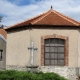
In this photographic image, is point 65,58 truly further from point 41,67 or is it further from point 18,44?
point 18,44

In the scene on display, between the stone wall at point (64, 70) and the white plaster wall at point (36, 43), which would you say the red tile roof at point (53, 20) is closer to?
the white plaster wall at point (36, 43)

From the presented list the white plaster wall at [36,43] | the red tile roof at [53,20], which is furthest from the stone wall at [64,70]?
the red tile roof at [53,20]

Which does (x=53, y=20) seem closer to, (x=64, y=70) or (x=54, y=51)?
(x=54, y=51)

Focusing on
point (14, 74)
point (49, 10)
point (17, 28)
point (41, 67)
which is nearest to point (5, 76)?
point (14, 74)

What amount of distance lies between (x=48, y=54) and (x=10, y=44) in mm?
4380

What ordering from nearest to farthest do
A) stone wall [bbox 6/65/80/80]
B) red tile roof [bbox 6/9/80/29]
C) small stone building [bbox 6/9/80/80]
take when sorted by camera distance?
stone wall [bbox 6/65/80/80] < small stone building [bbox 6/9/80/80] < red tile roof [bbox 6/9/80/29]

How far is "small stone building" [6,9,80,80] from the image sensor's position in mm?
21656

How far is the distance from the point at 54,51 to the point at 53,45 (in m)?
0.56

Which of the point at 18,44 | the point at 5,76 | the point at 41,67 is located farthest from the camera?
the point at 18,44

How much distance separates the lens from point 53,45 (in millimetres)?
21938

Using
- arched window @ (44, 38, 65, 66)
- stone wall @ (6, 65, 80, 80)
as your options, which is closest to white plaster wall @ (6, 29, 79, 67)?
stone wall @ (6, 65, 80, 80)

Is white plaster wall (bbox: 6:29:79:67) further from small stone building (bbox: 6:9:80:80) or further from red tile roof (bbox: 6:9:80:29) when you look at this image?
red tile roof (bbox: 6:9:80:29)

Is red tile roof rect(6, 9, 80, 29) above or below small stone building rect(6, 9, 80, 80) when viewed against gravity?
above

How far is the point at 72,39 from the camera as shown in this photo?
22.1 m
